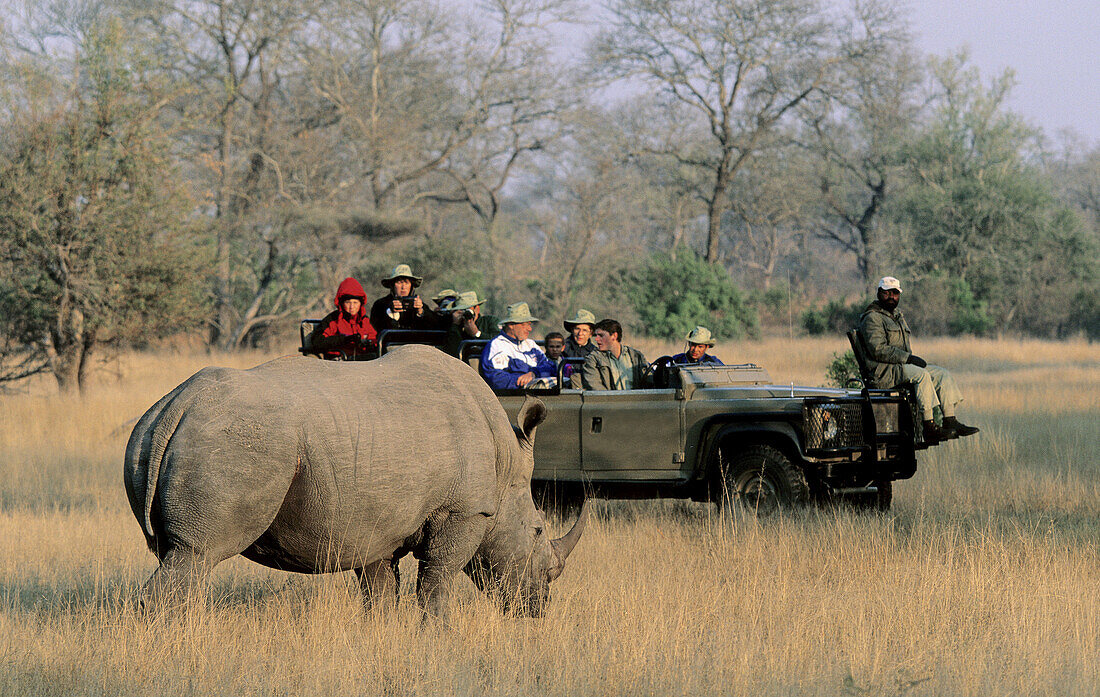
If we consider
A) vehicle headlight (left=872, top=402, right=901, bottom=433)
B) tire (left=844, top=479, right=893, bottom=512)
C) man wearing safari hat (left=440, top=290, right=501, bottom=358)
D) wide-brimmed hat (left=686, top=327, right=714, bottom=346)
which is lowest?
tire (left=844, top=479, right=893, bottom=512)

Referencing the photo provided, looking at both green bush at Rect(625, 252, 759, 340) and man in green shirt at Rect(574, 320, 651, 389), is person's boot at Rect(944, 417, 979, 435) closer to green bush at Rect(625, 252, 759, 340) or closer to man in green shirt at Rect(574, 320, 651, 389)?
man in green shirt at Rect(574, 320, 651, 389)

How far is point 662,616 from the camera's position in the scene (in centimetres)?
585

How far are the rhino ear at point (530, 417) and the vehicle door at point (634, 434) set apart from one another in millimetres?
2723

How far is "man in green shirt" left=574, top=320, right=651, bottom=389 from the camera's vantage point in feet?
31.2

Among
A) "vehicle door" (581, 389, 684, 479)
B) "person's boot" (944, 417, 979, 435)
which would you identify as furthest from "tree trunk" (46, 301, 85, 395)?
"person's boot" (944, 417, 979, 435)

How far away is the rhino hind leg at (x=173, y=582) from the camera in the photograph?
4.79 m

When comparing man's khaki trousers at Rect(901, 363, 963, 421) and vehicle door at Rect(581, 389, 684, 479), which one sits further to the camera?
man's khaki trousers at Rect(901, 363, 963, 421)

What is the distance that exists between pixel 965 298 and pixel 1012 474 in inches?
1052

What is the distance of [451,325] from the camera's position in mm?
10812

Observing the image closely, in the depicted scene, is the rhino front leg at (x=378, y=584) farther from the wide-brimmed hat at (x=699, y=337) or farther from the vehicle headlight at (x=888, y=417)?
the wide-brimmed hat at (x=699, y=337)

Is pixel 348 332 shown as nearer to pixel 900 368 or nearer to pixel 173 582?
pixel 900 368

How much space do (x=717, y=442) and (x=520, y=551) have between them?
3062 millimetres

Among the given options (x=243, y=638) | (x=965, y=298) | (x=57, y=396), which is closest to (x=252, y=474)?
(x=243, y=638)

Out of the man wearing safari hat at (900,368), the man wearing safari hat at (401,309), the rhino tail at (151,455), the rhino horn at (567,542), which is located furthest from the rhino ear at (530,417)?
the man wearing safari hat at (401,309)
